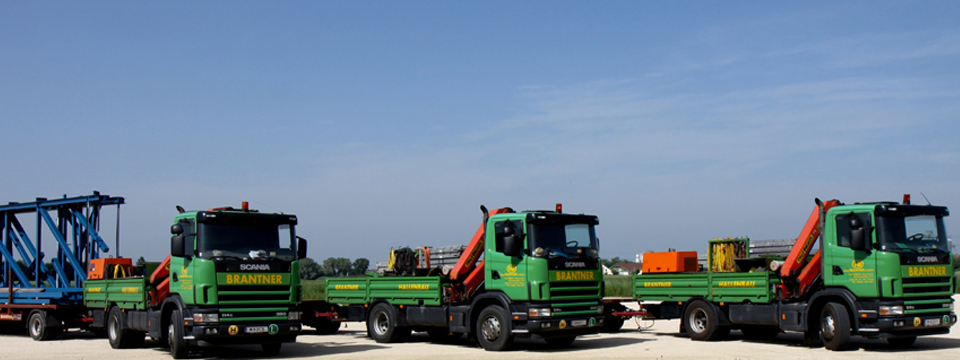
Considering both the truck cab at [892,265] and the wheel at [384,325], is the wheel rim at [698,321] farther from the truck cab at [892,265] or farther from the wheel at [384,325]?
the wheel at [384,325]

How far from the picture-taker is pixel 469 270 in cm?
1852

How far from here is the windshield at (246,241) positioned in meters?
15.3

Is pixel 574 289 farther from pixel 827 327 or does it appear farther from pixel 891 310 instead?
pixel 891 310

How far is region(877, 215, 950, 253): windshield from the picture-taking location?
16.1 m

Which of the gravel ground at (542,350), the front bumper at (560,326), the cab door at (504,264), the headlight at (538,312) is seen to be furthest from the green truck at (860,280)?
the cab door at (504,264)

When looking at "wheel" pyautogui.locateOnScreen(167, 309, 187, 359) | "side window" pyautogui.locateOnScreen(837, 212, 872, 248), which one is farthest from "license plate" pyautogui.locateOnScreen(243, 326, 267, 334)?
"side window" pyautogui.locateOnScreen(837, 212, 872, 248)

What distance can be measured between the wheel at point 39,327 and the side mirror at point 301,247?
28.2ft

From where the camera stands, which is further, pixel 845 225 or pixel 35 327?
pixel 35 327

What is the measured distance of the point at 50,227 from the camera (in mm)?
23672

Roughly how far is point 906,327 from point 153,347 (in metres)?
14.9

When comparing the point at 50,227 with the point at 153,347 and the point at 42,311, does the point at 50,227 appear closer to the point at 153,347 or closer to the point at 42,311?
the point at 42,311

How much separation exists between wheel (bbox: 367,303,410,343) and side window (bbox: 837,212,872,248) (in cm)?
954

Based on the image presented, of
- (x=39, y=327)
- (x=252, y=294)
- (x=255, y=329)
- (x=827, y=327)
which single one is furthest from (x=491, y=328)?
(x=39, y=327)

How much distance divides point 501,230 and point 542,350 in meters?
2.56
